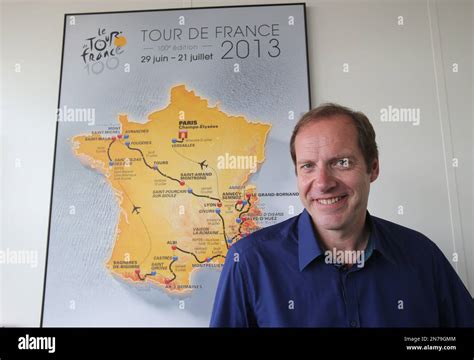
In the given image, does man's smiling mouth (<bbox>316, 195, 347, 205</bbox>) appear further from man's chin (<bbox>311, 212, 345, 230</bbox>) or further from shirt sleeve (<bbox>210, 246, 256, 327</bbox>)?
shirt sleeve (<bbox>210, 246, 256, 327</bbox>)

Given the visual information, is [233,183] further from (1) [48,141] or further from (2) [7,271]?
(2) [7,271]

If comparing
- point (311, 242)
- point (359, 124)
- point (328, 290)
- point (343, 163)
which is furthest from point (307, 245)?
point (359, 124)

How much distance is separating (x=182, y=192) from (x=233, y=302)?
0.48 m

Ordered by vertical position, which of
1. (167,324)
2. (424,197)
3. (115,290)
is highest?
(424,197)

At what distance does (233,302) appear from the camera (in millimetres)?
896

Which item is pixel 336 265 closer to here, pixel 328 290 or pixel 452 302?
pixel 328 290

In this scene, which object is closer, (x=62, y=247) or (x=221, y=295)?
(x=221, y=295)

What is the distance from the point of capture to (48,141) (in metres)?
1.32

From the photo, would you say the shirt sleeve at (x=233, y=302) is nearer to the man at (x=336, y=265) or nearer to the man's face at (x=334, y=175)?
the man at (x=336, y=265)

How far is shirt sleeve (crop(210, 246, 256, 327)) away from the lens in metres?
0.88

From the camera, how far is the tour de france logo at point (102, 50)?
52.4 inches

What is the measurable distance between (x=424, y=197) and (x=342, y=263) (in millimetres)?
499
